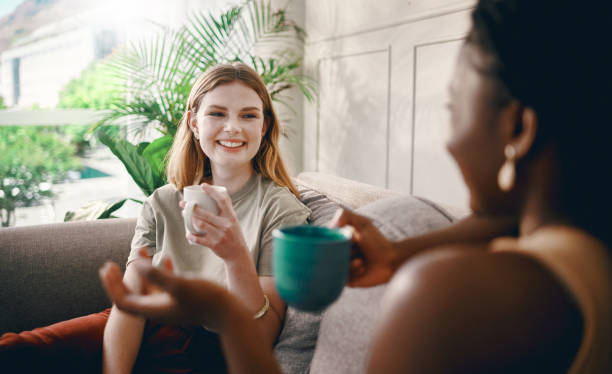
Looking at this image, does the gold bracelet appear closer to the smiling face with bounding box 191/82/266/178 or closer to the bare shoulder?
the smiling face with bounding box 191/82/266/178

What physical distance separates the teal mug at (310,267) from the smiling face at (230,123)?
95cm

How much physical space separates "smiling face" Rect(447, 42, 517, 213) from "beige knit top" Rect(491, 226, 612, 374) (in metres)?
0.07

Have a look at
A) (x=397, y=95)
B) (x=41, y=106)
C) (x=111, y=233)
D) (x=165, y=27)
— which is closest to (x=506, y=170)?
(x=111, y=233)

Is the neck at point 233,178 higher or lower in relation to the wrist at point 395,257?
higher

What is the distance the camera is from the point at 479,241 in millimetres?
690

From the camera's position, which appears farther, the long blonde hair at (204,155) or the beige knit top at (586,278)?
the long blonde hair at (204,155)

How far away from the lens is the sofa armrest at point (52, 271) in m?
1.62

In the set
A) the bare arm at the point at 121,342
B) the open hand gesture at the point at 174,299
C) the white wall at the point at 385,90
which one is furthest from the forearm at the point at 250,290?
the white wall at the point at 385,90

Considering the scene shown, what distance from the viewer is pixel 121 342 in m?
1.30

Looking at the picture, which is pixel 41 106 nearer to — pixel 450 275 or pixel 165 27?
pixel 165 27

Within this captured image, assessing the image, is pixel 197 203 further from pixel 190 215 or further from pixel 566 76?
pixel 566 76

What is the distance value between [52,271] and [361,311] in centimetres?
124

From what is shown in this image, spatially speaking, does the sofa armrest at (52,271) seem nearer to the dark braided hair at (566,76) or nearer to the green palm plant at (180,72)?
the green palm plant at (180,72)

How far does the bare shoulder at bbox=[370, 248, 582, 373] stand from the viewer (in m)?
0.44
